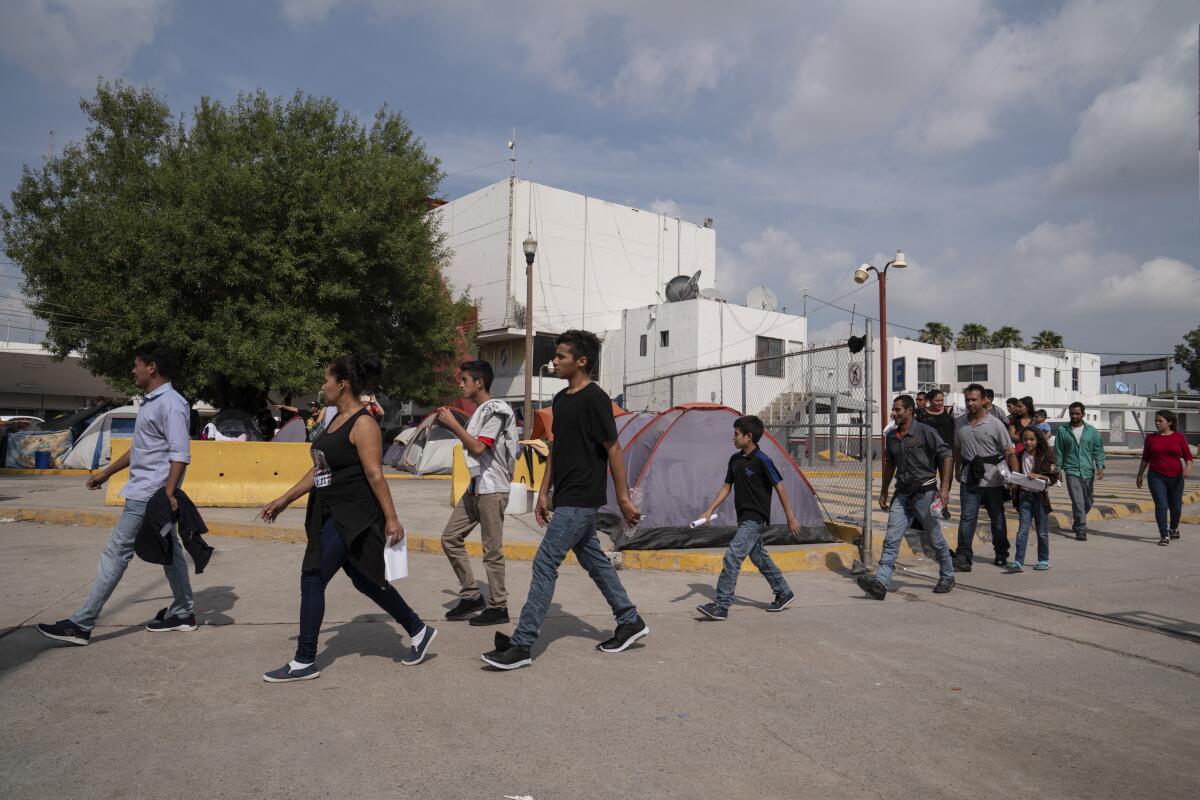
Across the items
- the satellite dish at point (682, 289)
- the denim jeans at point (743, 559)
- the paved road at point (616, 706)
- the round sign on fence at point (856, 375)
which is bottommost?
the paved road at point (616, 706)

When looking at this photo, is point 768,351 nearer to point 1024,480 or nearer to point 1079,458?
point 1079,458

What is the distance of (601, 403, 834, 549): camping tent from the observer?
8.54 meters

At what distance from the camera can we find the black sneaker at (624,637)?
4945mm

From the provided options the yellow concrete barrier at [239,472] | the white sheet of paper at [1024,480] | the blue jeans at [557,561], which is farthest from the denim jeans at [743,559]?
the yellow concrete barrier at [239,472]

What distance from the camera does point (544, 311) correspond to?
3525cm

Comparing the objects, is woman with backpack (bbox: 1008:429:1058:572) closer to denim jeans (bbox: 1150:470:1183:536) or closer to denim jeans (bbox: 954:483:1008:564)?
denim jeans (bbox: 954:483:1008:564)

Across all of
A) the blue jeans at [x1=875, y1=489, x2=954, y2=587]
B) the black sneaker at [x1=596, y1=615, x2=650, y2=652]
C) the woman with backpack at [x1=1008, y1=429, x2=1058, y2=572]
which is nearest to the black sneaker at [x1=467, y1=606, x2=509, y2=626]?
the black sneaker at [x1=596, y1=615, x2=650, y2=652]

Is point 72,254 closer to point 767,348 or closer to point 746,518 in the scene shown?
point 746,518

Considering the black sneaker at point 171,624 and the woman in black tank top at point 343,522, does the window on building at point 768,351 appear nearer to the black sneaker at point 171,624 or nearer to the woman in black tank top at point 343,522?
the black sneaker at point 171,624

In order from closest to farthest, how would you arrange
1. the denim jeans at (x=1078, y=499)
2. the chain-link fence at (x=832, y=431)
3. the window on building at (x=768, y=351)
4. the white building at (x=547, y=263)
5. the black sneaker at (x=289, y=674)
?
the black sneaker at (x=289, y=674), the chain-link fence at (x=832, y=431), the denim jeans at (x=1078, y=499), the window on building at (x=768, y=351), the white building at (x=547, y=263)

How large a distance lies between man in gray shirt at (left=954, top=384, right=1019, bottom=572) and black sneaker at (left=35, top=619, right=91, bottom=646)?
24.6ft

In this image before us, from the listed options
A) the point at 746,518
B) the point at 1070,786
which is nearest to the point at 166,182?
the point at 746,518

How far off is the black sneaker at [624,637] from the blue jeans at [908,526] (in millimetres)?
2787

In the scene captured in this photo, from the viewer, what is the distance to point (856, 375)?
27.7ft
